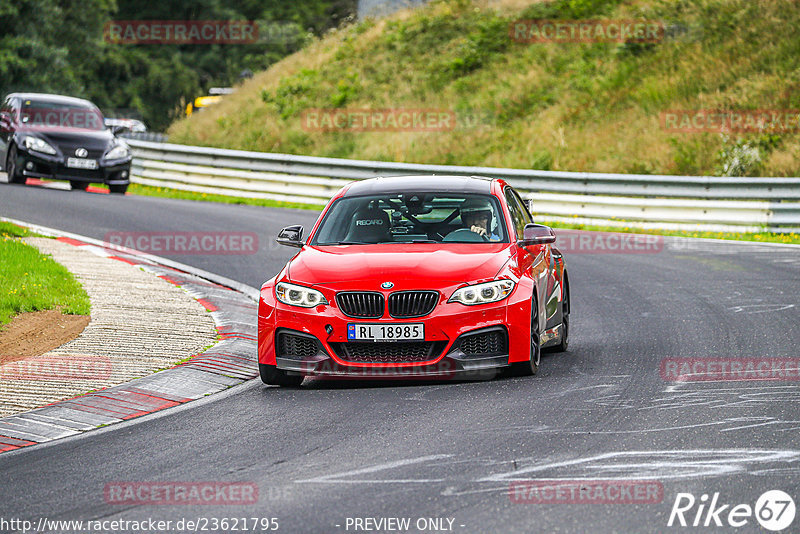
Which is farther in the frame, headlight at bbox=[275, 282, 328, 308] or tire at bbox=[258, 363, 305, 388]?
tire at bbox=[258, 363, 305, 388]

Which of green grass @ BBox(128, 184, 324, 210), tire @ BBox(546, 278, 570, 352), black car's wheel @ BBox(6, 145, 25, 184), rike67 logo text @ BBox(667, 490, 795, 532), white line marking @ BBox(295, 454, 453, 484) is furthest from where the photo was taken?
green grass @ BBox(128, 184, 324, 210)

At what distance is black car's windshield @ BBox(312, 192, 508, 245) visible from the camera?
32.8 ft

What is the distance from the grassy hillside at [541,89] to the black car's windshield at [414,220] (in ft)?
49.2

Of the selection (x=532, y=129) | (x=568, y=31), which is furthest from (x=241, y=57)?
(x=532, y=129)

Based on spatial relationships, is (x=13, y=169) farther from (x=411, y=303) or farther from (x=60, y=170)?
(x=411, y=303)

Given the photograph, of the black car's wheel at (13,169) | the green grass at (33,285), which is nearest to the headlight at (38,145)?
the black car's wheel at (13,169)

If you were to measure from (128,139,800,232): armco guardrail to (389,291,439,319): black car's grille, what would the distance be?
13654mm

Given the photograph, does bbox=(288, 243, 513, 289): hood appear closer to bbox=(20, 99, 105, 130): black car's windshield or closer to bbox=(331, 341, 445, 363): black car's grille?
bbox=(331, 341, 445, 363): black car's grille

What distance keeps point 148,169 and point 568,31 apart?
12.9 meters

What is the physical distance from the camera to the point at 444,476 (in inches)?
247

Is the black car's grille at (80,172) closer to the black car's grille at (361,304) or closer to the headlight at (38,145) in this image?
the headlight at (38,145)

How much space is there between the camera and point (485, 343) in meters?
8.90

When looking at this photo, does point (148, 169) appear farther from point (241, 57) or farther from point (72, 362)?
point (241, 57)

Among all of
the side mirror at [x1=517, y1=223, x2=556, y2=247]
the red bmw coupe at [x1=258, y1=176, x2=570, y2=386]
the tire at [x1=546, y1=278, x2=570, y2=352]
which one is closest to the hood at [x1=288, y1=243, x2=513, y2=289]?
the red bmw coupe at [x1=258, y1=176, x2=570, y2=386]
